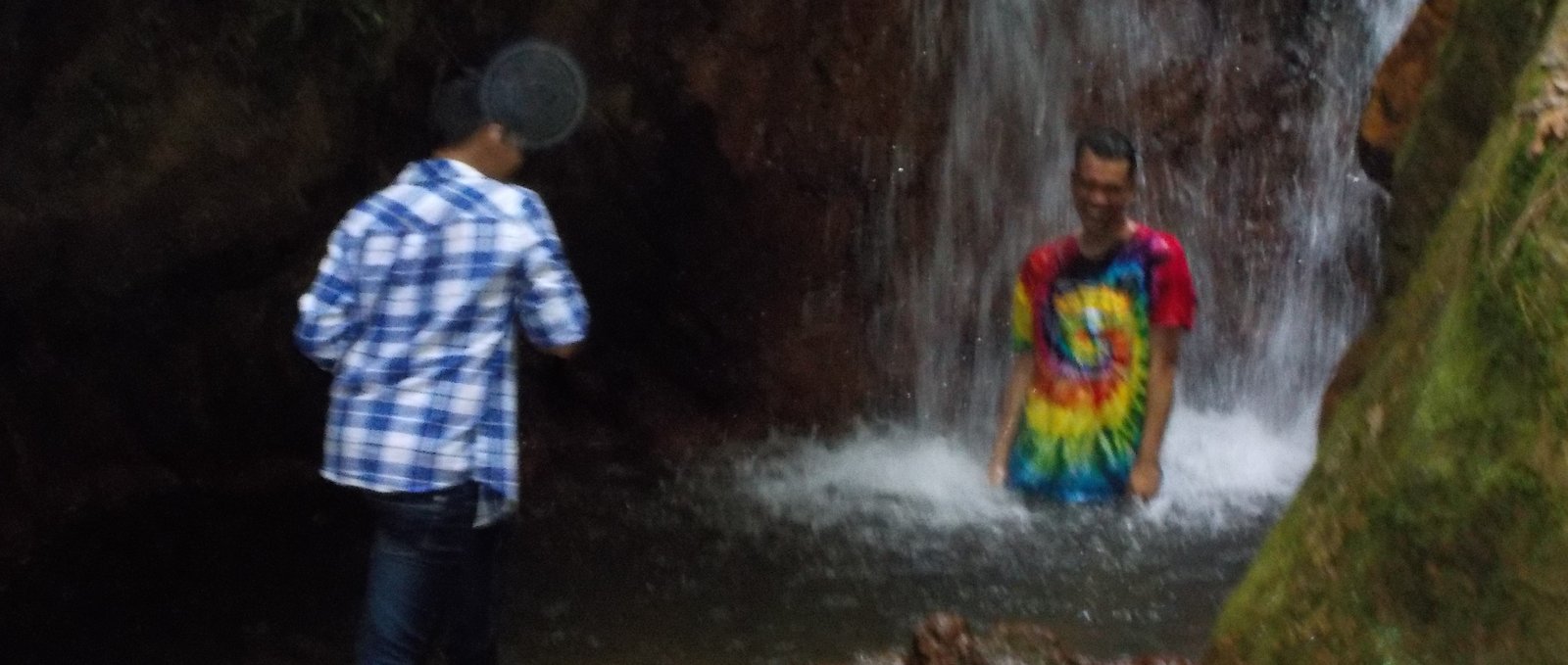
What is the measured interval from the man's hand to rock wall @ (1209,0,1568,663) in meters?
0.96

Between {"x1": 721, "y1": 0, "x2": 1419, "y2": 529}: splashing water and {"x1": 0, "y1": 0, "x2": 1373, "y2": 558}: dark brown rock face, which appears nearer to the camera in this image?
{"x1": 0, "y1": 0, "x2": 1373, "y2": 558}: dark brown rock face

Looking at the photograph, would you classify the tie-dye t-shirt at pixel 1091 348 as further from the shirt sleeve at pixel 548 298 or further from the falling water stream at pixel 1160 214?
the falling water stream at pixel 1160 214

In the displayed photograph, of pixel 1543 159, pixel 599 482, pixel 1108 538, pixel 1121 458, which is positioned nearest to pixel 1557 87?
pixel 1543 159

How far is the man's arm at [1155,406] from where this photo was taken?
3.68 meters

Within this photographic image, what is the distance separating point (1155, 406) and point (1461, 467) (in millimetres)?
1531

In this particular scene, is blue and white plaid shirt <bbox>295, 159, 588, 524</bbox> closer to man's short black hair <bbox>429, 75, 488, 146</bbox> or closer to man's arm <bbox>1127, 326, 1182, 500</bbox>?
man's short black hair <bbox>429, 75, 488, 146</bbox>

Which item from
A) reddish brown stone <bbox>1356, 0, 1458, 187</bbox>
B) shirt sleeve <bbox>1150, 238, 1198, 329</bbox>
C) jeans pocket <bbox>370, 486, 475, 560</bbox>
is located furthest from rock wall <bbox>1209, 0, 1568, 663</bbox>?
jeans pocket <bbox>370, 486, 475, 560</bbox>

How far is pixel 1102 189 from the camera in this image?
3643mm

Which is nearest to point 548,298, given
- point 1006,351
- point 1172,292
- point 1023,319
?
point 1023,319

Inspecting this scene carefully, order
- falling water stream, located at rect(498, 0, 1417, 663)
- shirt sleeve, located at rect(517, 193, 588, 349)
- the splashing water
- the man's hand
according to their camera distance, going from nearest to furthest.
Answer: shirt sleeve, located at rect(517, 193, 588, 349) < the man's hand < falling water stream, located at rect(498, 0, 1417, 663) < the splashing water

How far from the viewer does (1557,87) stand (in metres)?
2.41

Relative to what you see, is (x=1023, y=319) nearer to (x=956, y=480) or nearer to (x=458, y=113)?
(x=458, y=113)

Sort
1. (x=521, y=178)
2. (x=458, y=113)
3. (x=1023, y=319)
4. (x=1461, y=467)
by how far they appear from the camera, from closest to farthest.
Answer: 1. (x=1461, y=467)
2. (x=458, y=113)
3. (x=1023, y=319)
4. (x=521, y=178)

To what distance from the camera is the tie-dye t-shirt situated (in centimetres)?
365
